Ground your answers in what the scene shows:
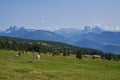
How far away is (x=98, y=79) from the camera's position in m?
36.0

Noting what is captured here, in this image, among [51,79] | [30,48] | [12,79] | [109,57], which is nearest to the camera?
[12,79]

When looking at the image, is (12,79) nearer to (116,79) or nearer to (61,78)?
(61,78)

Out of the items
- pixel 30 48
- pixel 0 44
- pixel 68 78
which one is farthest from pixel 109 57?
pixel 68 78

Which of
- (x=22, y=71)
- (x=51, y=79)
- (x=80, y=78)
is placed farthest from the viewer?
(x=22, y=71)

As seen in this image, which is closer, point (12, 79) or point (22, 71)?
point (12, 79)

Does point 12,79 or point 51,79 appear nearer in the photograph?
point 12,79

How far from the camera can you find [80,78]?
35875 millimetres

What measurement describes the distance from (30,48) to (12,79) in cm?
15319

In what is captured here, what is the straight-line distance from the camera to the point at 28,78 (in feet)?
106

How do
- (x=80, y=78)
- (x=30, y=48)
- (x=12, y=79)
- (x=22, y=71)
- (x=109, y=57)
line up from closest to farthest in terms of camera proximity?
(x=12, y=79) < (x=80, y=78) < (x=22, y=71) < (x=109, y=57) < (x=30, y=48)

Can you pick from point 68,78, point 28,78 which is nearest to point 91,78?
point 68,78

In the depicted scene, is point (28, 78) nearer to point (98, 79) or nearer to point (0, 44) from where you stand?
point (98, 79)

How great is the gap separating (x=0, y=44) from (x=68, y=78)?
154 m

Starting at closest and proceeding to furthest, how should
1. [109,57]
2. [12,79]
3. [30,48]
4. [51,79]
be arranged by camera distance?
1. [12,79]
2. [51,79]
3. [109,57]
4. [30,48]
